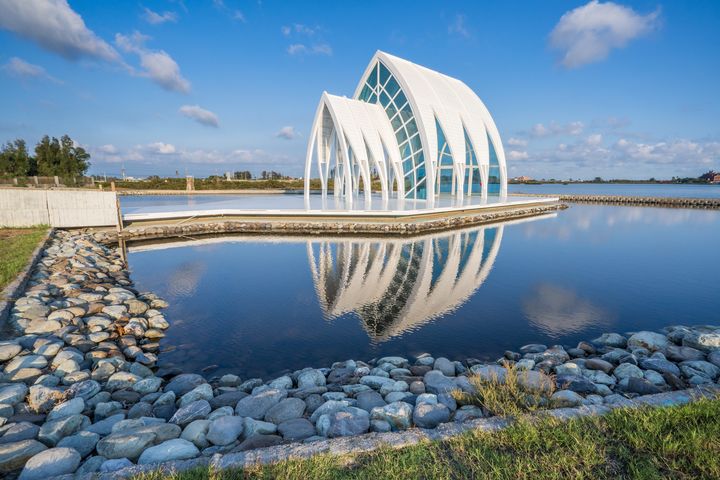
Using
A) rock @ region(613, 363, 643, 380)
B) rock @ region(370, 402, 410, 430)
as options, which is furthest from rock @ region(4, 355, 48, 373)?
rock @ region(613, 363, 643, 380)

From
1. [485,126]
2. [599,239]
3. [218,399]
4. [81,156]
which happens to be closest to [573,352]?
[218,399]

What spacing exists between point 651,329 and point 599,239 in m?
13.9

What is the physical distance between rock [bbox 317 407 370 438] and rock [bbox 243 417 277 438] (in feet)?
1.63

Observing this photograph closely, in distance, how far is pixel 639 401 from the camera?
3.74 metres

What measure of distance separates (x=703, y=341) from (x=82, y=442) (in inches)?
361

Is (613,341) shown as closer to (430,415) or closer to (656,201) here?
(430,415)

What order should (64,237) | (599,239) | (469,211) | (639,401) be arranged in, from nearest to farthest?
(639,401)
(64,237)
(599,239)
(469,211)

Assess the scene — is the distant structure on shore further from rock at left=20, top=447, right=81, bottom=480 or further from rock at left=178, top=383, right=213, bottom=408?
rock at left=20, top=447, right=81, bottom=480

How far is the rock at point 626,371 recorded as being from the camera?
17.2ft

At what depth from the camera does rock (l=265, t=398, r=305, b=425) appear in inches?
161

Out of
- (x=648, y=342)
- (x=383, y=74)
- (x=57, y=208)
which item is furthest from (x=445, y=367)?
(x=383, y=74)

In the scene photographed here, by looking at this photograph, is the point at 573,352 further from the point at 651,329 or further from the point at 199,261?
the point at 199,261

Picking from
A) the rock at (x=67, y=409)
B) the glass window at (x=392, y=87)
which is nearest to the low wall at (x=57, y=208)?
the rock at (x=67, y=409)

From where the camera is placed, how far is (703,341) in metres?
6.38
